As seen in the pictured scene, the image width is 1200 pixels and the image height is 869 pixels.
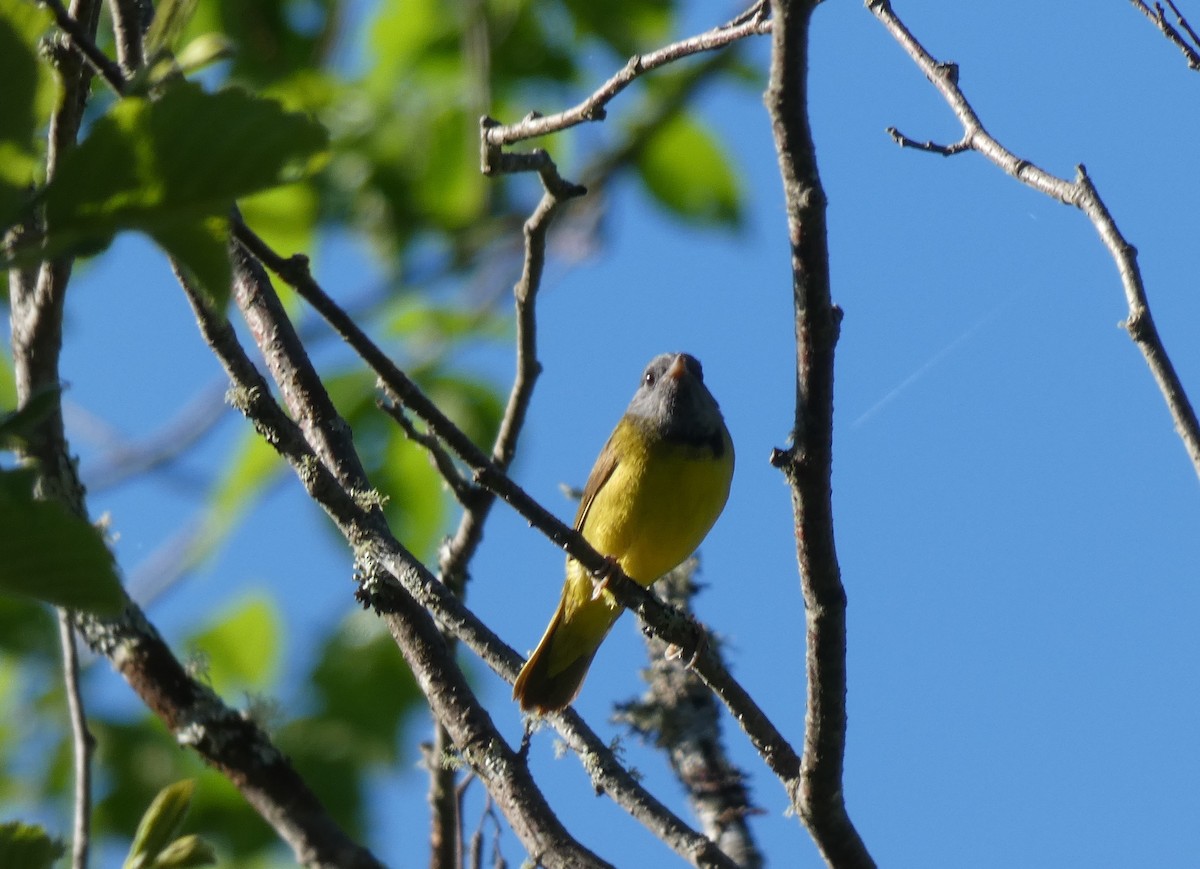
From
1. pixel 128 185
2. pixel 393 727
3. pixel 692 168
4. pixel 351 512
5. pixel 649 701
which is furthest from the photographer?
pixel 649 701

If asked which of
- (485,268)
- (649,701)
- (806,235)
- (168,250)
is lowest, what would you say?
(168,250)

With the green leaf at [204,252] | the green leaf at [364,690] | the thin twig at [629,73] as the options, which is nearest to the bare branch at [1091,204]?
the thin twig at [629,73]

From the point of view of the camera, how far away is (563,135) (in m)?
4.20

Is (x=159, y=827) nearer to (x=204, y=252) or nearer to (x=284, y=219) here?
(x=204, y=252)

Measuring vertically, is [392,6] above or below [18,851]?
above

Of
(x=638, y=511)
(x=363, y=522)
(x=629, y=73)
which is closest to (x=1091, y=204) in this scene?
(x=629, y=73)

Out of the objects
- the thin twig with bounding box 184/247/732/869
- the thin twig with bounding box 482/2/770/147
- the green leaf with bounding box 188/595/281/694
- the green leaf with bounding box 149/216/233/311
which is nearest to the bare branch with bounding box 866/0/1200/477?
the thin twig with bounding box 482/2/770/147

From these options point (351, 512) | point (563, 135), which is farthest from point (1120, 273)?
point (563, 135)

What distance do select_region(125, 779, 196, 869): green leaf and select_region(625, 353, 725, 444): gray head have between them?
3.78m

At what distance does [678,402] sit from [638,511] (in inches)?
29.6

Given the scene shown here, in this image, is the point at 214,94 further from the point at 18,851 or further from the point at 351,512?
the point at 351,512

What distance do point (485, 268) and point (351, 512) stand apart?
1.95m

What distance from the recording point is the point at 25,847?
1.19 metres

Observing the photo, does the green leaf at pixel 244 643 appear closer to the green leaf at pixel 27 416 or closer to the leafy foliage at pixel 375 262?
the leafy foliage at pixel 375 262
